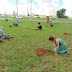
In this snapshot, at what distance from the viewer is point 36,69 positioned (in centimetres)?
414

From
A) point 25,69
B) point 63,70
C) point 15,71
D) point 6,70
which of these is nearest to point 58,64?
point 63,70

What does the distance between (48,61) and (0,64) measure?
2.19 metres

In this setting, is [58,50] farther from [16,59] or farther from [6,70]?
[6,70]

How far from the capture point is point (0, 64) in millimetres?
4543

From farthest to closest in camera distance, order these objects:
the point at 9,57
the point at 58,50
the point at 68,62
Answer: the point at 58,50
the point at 9,57
the point at 68,62

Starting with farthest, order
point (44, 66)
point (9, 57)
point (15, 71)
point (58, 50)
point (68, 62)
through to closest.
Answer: point (58, 50) < point (9, 57) < point (68, 62) < point (44, 66) < point (15, 71)

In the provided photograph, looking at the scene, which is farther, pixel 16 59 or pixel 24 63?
pixel 16 59

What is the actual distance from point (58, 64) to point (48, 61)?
0.51 meters

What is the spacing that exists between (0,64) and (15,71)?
0.95 m

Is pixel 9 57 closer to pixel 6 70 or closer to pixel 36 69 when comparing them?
pixel 6 70

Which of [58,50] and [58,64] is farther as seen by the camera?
[58,50]

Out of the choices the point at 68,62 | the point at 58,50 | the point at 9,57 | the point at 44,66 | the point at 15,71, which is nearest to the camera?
the point at 15,71

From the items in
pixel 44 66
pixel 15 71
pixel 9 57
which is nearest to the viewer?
pixel 15 71

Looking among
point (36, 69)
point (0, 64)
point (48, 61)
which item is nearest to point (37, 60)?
point (48, 61)
